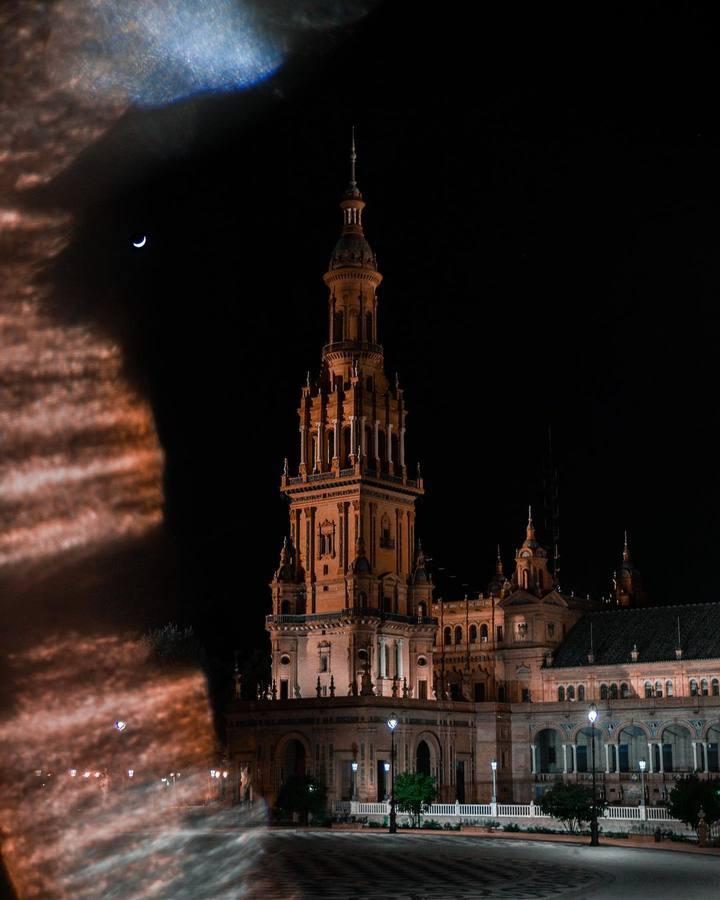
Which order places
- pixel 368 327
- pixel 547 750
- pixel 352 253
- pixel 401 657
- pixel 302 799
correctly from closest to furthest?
pixel 302 799
pixel 547 750
pixel 401 657
pixel 368 327
pixel 352 253

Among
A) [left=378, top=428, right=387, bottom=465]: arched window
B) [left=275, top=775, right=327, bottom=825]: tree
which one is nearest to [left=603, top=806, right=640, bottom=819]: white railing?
[left=275, top=775, right=327, bottom=825]: tree

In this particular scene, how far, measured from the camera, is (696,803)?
62094 millimetres

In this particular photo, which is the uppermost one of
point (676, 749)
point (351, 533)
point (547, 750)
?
point (351, 533)

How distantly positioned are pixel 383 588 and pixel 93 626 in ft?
236

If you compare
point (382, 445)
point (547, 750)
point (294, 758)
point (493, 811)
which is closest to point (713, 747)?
point (547, 750)

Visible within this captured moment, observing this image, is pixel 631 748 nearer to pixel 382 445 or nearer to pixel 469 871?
pixel 382 445

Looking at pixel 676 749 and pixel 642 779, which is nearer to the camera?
pixel 642 779

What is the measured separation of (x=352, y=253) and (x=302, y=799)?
161 ft

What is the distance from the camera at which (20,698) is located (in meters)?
32.3

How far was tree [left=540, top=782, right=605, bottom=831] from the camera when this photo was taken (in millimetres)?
67688

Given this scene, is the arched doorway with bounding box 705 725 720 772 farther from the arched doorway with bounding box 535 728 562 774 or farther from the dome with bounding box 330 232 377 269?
the dome with bounding box 330 232 377 269

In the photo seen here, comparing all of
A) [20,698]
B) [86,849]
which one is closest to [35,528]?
[20,698]

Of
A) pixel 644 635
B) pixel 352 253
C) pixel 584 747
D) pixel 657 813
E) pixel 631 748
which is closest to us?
pixel 657 813

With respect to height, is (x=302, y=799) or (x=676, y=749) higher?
(x=676, y=749)
